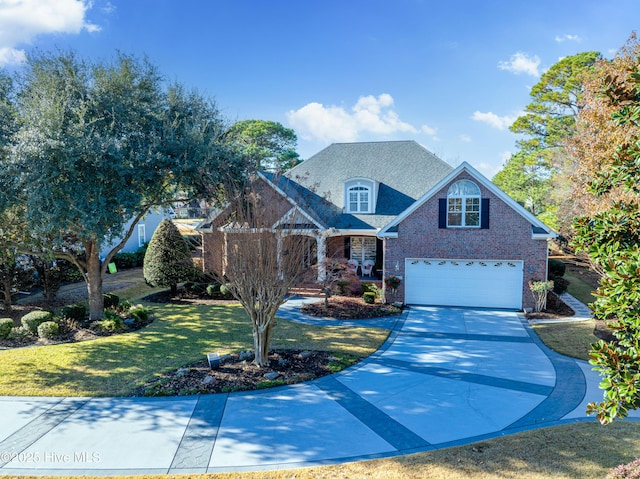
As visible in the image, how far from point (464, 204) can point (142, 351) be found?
13.7 meters

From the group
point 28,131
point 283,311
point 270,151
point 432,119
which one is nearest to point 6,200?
point 28,131

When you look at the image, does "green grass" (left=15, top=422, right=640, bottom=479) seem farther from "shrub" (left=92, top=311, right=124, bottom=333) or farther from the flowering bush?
the flowering bush

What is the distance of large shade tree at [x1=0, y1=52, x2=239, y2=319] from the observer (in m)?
11.5

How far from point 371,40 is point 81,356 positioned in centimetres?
1630

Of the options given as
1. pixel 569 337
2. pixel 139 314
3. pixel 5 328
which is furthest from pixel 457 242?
pixel 5 328

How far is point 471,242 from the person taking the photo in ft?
56.9

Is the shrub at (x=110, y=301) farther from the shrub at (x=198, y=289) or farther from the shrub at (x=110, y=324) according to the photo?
the shrub at (x=198, y=289)

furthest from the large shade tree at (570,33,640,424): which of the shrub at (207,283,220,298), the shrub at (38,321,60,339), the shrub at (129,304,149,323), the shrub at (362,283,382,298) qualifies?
the shrub at (207,283,220,298)

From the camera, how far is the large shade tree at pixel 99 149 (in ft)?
37.8

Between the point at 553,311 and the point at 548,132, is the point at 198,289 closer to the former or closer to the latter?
the point at 553,311

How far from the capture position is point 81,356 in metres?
11.2

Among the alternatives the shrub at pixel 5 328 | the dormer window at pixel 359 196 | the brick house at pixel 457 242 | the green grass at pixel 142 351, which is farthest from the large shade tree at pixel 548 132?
the shrub at pixel 5 328

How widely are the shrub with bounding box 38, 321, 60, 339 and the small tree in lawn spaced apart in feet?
21.2

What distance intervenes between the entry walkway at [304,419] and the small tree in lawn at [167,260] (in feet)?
36.1
